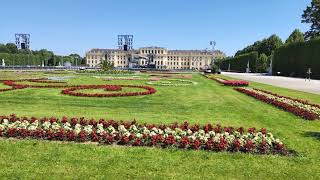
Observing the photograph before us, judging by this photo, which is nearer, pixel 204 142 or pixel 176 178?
pixel 176 178

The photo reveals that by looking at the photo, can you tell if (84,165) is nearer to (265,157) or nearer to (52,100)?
(265,157)

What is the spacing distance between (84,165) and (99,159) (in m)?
0.38

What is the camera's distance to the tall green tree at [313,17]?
61.8 metres

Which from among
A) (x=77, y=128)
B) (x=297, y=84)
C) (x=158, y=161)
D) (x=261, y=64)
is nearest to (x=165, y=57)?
(x=261, y=64)

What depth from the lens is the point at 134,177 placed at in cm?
539

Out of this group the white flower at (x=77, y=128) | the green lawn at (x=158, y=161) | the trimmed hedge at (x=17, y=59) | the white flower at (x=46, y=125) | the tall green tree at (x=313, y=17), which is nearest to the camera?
the green lawn at (x=158, y=161)

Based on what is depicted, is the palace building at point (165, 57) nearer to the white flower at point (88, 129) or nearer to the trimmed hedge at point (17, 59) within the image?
the trimmed hedge at point (17, 59)

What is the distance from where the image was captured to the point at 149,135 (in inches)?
296

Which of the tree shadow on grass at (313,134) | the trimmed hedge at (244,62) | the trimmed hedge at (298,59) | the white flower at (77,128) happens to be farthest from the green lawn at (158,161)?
the trimmed hedge at (244,62)

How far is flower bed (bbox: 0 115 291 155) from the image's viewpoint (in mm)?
6973

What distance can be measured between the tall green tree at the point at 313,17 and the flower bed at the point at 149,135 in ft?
195

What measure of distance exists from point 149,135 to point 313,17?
204 ft

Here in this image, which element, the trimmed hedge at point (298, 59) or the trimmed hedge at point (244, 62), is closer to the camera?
the trimmed hedge at point (298, 59)

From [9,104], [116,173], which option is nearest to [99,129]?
[116,173]
